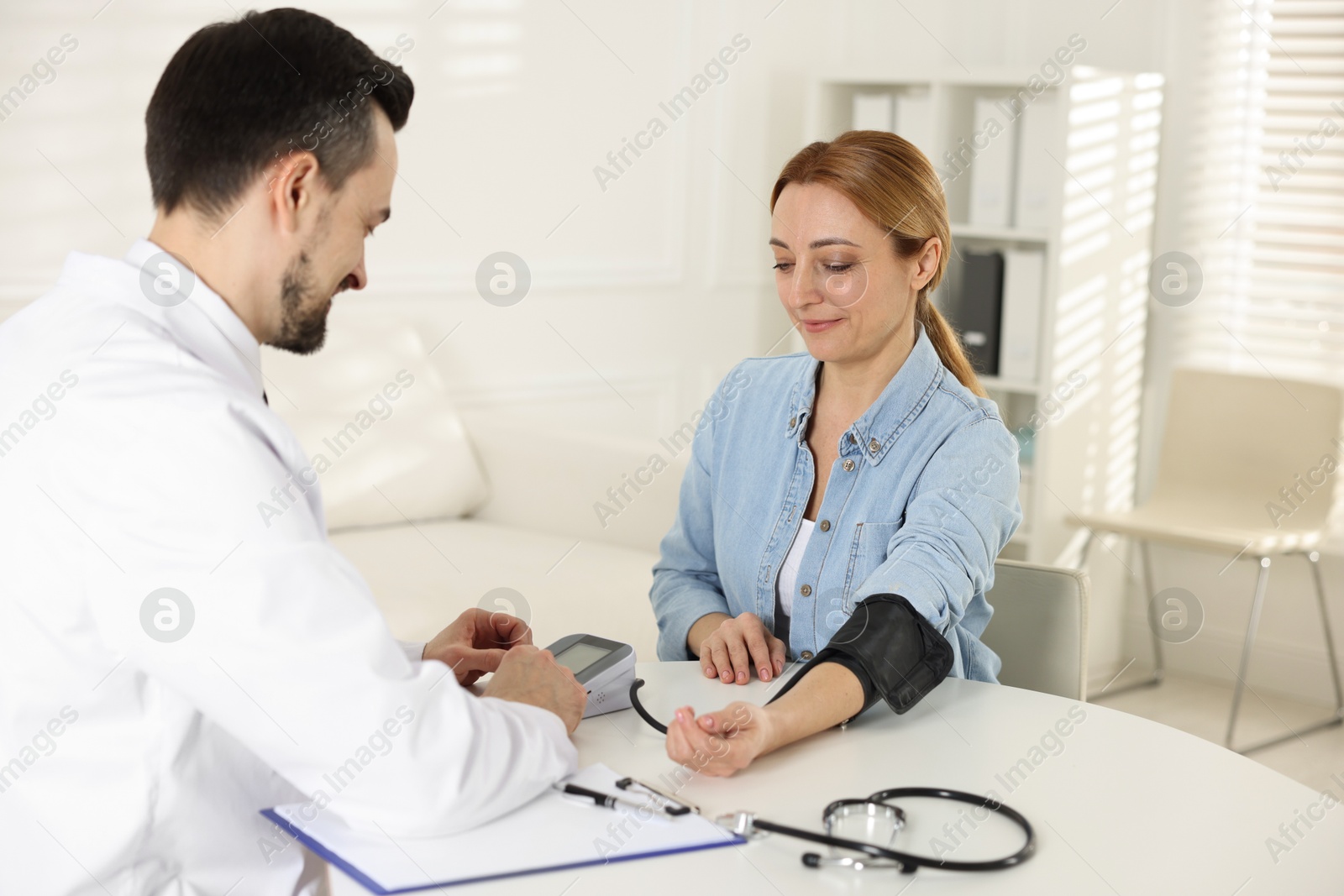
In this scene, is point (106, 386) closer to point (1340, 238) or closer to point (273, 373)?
point (273, 373)

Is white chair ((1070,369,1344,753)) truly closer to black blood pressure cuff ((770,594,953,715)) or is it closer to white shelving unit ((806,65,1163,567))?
white shelving unit ((806,65,1163,567))

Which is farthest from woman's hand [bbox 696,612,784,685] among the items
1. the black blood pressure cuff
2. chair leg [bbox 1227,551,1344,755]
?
chair leg [bbox 1227,551,1344,755]

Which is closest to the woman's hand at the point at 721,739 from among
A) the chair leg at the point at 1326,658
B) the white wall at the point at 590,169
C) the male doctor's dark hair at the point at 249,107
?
the male doctor's dark hair at the point at 249,107

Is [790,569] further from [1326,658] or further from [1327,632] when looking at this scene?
[1326,658]

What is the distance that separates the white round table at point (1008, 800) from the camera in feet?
3.33

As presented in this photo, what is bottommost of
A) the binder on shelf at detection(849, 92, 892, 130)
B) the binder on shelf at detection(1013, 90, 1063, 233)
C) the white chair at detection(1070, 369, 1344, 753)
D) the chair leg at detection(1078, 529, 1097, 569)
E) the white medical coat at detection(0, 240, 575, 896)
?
the chair leg at detection(1078, 529, 1097, 569)

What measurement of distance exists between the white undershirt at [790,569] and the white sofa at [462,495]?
0.95m

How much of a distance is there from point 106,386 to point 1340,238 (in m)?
3.59

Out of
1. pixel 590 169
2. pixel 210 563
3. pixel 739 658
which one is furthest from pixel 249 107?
pixel 590 169

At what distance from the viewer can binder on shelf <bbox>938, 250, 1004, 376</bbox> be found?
12.9 feet

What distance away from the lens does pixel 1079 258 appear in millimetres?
3709

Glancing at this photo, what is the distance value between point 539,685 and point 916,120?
10.6 ft

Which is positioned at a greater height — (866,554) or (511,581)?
(866,554)

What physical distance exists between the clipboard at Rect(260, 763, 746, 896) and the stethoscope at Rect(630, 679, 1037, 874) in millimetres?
24
